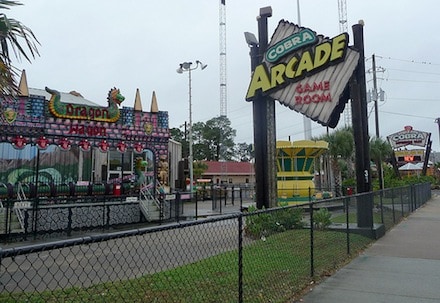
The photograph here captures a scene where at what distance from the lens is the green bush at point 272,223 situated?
32.7 ft

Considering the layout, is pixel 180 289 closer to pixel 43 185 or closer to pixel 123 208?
pixel 123 208

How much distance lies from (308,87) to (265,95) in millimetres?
1346

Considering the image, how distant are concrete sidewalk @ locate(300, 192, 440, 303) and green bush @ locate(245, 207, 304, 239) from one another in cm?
208

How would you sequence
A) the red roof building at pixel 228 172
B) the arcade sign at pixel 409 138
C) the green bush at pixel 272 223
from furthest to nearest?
the red roof building at pixel 228 172 < the arcade sign at pixel 409 138 < the green bush at pixel 272 223

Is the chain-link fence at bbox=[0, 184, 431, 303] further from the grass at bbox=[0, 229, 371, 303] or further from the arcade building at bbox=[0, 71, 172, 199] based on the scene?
the arcade building at bbox=[0, 71, 172, 199]

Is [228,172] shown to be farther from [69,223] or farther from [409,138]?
[69,223]

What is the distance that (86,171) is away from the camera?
74.7 feet

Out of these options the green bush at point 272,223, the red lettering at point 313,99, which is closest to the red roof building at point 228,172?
the red lettering at point 313,99

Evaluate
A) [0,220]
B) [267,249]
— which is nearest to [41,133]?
[0,220]

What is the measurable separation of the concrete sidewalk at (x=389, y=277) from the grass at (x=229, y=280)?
1.04 feet

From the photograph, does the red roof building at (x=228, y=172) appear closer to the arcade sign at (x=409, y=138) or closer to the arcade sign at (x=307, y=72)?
the arcade sign at (x=409, y=138)

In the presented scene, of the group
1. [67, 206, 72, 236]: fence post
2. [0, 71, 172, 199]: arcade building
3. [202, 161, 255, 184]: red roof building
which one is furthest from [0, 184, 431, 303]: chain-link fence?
[202, 161, 255, 184]: red roof building

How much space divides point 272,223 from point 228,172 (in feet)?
159

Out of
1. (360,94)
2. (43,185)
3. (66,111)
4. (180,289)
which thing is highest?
(66,111)
